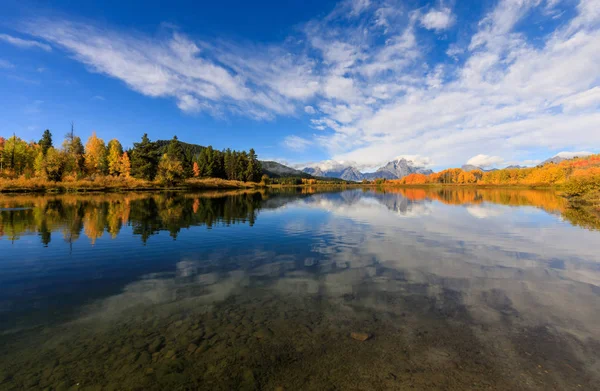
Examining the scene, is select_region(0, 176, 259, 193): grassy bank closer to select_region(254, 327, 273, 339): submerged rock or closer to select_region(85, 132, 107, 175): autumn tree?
select_region(85, 132, 107, 175): autumn tree

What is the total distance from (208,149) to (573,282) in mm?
158312

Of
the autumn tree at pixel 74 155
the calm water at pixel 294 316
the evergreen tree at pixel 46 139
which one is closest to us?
the calm water at pixel 294 316

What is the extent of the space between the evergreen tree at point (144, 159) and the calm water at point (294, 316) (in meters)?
92.4

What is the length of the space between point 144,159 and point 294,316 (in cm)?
11464

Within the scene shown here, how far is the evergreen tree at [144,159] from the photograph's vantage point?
344 feet

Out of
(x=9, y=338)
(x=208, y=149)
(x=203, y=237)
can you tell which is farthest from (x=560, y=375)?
(x=208, y=149)

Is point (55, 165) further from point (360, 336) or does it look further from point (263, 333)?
point (360, 336)

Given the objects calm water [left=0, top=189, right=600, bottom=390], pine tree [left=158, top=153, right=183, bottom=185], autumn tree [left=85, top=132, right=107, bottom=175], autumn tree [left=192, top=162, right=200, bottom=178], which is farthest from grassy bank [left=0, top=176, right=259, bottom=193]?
calm water [left=0, top=189, right=600, bottom=390]

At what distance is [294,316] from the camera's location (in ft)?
34.1

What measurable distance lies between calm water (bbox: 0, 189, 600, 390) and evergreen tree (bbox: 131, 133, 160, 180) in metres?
92.4

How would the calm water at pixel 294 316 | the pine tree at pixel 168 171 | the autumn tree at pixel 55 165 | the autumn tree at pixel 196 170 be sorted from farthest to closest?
the autumn tree at pixel 196 170 < the pine tree at pixel 168 171 < the autumn tree at pixel 55 165 < the calm water at pixel 294 316

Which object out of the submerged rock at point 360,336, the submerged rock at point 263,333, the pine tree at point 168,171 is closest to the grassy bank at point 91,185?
the pine tree at point 168,171

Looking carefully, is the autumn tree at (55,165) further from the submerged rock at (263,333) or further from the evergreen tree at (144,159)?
the submerged rock at (263,333)

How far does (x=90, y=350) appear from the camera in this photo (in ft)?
26.4
